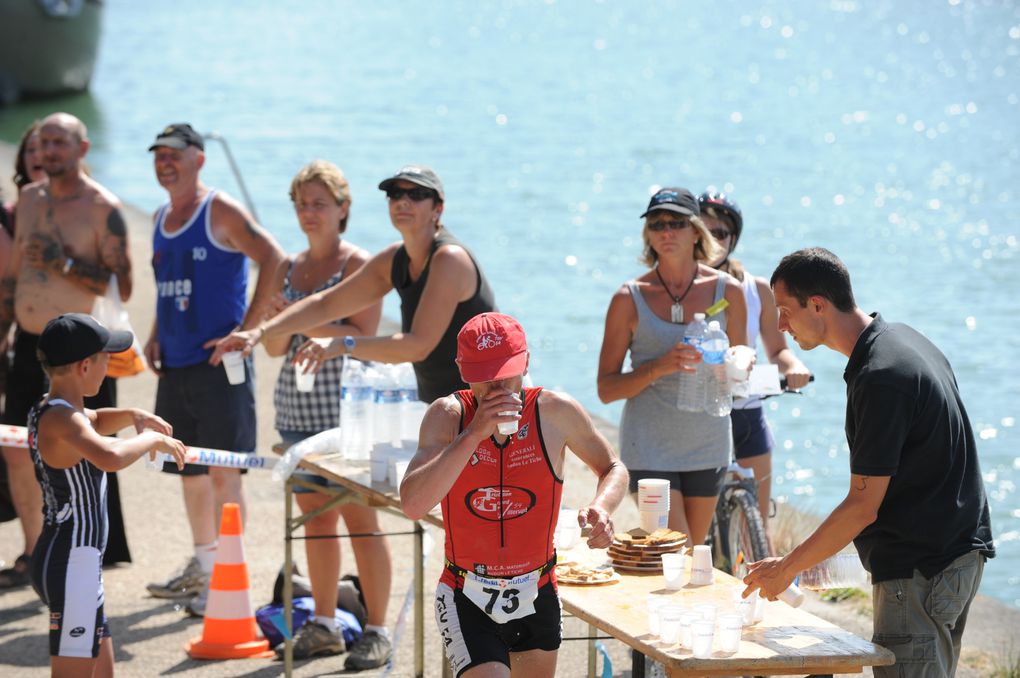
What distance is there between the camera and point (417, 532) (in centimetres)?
662

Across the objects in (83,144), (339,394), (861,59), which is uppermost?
(861,59)

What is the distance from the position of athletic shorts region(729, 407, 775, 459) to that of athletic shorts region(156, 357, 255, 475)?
261 cm

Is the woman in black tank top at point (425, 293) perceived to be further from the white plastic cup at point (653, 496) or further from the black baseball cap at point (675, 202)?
the white plastic cup at point (653, 496)

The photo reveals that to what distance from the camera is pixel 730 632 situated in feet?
13.5

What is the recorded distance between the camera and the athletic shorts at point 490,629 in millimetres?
4387

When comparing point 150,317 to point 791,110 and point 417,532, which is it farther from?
point 791,110

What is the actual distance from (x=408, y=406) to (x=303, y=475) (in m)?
0.66

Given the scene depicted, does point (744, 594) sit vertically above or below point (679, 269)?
below

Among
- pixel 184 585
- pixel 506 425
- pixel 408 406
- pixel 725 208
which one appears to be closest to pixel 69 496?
pixel 408 406

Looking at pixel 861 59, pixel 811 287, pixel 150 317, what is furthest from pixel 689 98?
pixel 811 287

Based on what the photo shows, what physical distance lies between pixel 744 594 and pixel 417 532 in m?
2.50

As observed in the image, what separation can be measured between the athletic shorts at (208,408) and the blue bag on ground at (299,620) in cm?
94

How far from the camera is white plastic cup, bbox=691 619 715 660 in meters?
4.10

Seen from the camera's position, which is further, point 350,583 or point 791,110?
point 791,110
